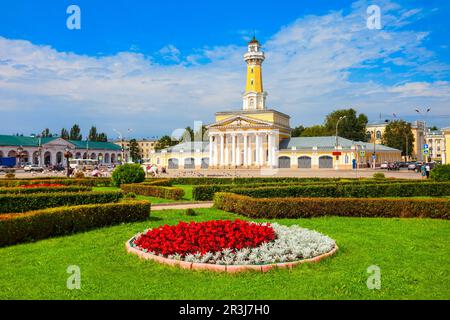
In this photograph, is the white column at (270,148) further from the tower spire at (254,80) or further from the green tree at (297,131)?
the green tree at (297,131)

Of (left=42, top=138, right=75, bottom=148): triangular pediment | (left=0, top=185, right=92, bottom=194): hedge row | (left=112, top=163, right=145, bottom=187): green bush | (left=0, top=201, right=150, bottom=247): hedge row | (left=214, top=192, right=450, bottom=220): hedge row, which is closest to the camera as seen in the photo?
(left=0, top=201, right=150, bottom=247): hedge row

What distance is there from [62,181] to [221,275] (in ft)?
72.0

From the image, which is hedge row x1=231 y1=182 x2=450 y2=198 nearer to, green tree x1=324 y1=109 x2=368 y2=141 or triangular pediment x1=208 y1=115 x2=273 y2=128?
triangular pediment x1=208 y1=115 x2=273 y2=128

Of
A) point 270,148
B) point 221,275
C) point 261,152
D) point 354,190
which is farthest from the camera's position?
point 261,152

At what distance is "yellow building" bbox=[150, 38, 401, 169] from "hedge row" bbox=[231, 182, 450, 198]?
4478 centimetres

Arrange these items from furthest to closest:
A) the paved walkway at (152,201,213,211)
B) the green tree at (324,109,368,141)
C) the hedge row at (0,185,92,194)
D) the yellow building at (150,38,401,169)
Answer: the green tree at (324,109,368,141) → the yellow building at (150,38,401,169) → the paved walkway at (152,201,213,211) → the hedge row at (0,185,92,194)

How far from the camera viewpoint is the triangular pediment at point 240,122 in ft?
248

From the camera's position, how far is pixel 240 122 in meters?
77.4

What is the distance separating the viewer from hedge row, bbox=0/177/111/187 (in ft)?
81.7

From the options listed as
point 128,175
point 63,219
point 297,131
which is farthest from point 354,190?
point 297,131

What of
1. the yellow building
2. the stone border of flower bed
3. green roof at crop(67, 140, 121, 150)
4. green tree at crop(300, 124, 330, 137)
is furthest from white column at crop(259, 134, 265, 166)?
the stone border of flower bed

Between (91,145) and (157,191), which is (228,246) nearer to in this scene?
(157,191)
